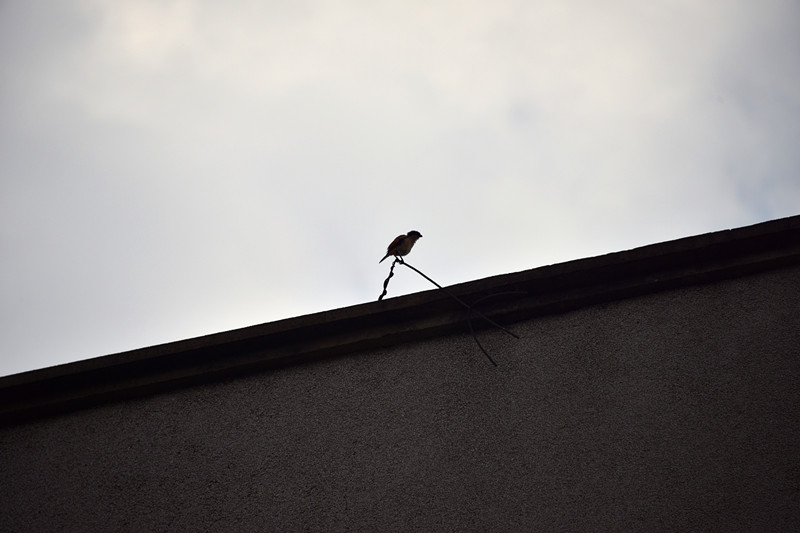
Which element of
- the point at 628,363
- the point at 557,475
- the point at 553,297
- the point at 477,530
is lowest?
the point at 477,530

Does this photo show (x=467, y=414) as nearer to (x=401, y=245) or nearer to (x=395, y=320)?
(x=395, y=320)

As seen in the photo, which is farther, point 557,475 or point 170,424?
point 170,424

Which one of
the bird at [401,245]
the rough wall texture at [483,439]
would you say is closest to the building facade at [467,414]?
the rough wall texture at [483,439]

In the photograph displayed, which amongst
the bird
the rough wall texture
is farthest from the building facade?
the bird

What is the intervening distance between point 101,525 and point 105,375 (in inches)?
36.8

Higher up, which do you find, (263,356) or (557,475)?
(263,356)

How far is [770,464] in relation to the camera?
3.66 m

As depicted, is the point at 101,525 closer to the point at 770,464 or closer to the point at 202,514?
the point at 202,514

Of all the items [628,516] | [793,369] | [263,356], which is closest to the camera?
[628,516]

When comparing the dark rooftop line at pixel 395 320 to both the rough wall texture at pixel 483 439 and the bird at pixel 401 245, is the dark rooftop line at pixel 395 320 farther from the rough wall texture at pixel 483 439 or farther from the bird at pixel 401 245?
the bird at pixel 401 245

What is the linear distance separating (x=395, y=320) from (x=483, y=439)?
0.95 m

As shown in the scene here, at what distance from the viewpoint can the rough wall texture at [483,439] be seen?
364 cm

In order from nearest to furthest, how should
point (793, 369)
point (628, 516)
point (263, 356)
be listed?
point (628, 516)
point (793, 369)
point (263, 356)

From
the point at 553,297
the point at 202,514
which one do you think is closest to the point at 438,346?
the point at 553,297
